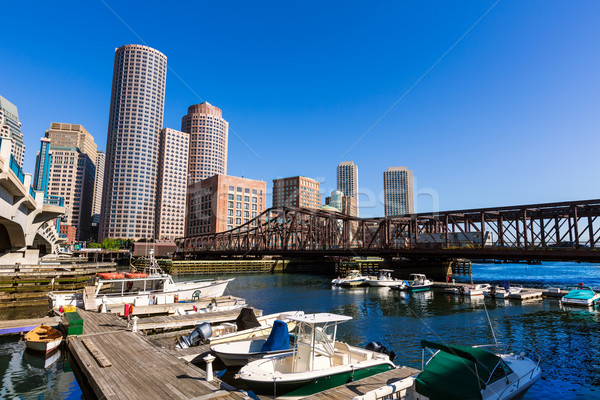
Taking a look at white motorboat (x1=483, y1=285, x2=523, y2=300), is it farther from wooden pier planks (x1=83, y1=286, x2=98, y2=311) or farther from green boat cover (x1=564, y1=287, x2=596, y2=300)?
wooden pier planks (x1=83, y1=286, x2=98, y2=311)

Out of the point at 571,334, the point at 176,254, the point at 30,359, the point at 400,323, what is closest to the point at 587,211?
the point at 571,334

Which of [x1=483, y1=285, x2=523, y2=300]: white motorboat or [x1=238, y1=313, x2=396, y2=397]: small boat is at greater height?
[x1=238, y1=313, x2=396, y2=397]: small boat

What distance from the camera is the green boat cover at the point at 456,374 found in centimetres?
1125

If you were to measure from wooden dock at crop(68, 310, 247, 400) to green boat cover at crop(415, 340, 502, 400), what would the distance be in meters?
6.37

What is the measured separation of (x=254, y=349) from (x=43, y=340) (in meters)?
12.0

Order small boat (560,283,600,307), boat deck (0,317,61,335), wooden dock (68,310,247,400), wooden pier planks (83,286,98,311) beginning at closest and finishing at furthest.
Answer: wooden dock (68,310,247,400)
boat deck (0,317,61,335)
wooden pier planks (83,286,98,311)
small boat (560,283,600,307)

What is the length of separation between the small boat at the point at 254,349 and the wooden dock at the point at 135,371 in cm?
290

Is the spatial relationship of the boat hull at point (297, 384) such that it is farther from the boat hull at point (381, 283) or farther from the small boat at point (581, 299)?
the boat hull at point (381, 283)

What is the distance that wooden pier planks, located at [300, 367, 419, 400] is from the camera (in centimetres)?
1197

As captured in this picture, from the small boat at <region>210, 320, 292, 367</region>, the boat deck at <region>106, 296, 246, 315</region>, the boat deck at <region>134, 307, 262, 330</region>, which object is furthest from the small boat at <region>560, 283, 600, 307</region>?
the small boat at <region>210, 320, 292, 367</region>

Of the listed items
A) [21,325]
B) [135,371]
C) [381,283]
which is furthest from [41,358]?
[381,283]

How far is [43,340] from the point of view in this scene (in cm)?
1958

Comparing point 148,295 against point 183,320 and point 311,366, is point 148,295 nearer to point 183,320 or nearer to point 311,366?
point 183,320

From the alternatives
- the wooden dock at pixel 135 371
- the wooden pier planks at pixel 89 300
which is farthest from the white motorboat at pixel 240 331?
the wooden pier planks at pixel 89 300
